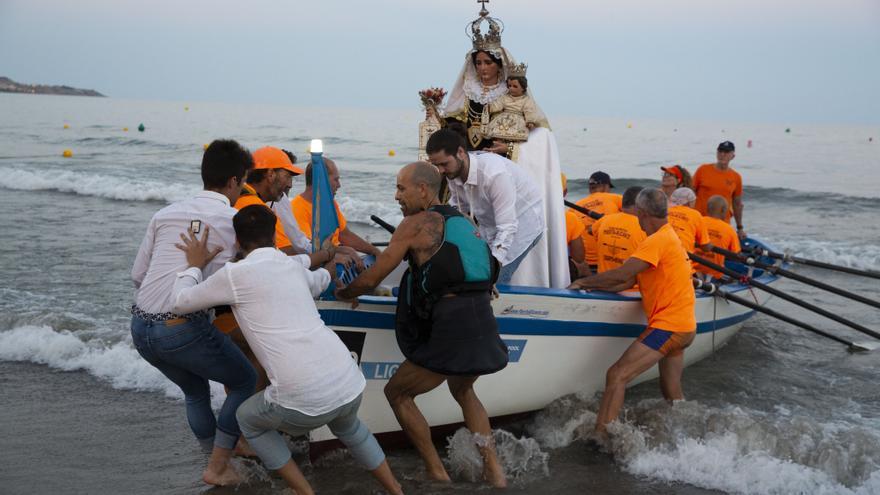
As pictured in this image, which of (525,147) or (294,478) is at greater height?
(525,147)

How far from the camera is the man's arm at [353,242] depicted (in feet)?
20.3

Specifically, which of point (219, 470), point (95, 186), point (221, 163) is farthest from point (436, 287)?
point (95, 186)

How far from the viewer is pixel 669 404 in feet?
20.1

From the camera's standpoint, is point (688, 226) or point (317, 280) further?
point (688, 226)

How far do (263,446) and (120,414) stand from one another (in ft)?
8.83

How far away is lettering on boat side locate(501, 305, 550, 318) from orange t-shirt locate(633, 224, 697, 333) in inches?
29.2

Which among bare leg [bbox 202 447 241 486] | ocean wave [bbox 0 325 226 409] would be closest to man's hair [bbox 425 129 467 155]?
bare leg [bbox 202 447 241 486]

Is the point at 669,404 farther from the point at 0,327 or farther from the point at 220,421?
the point at 0,327

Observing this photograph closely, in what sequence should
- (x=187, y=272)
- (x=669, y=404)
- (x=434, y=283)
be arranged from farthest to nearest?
1. (x=669, y=404)
2. (x=434, y=283)
3. (x=187, y=272)

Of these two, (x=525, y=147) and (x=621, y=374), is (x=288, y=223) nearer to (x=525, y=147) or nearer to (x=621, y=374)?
(x=525, y=147)

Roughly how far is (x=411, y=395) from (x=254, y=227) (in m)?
1.44

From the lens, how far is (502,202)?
17.7 ft

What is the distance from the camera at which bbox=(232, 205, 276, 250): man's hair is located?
403cm

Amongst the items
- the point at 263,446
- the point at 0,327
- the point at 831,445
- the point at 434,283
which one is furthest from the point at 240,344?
the point at 0,327
